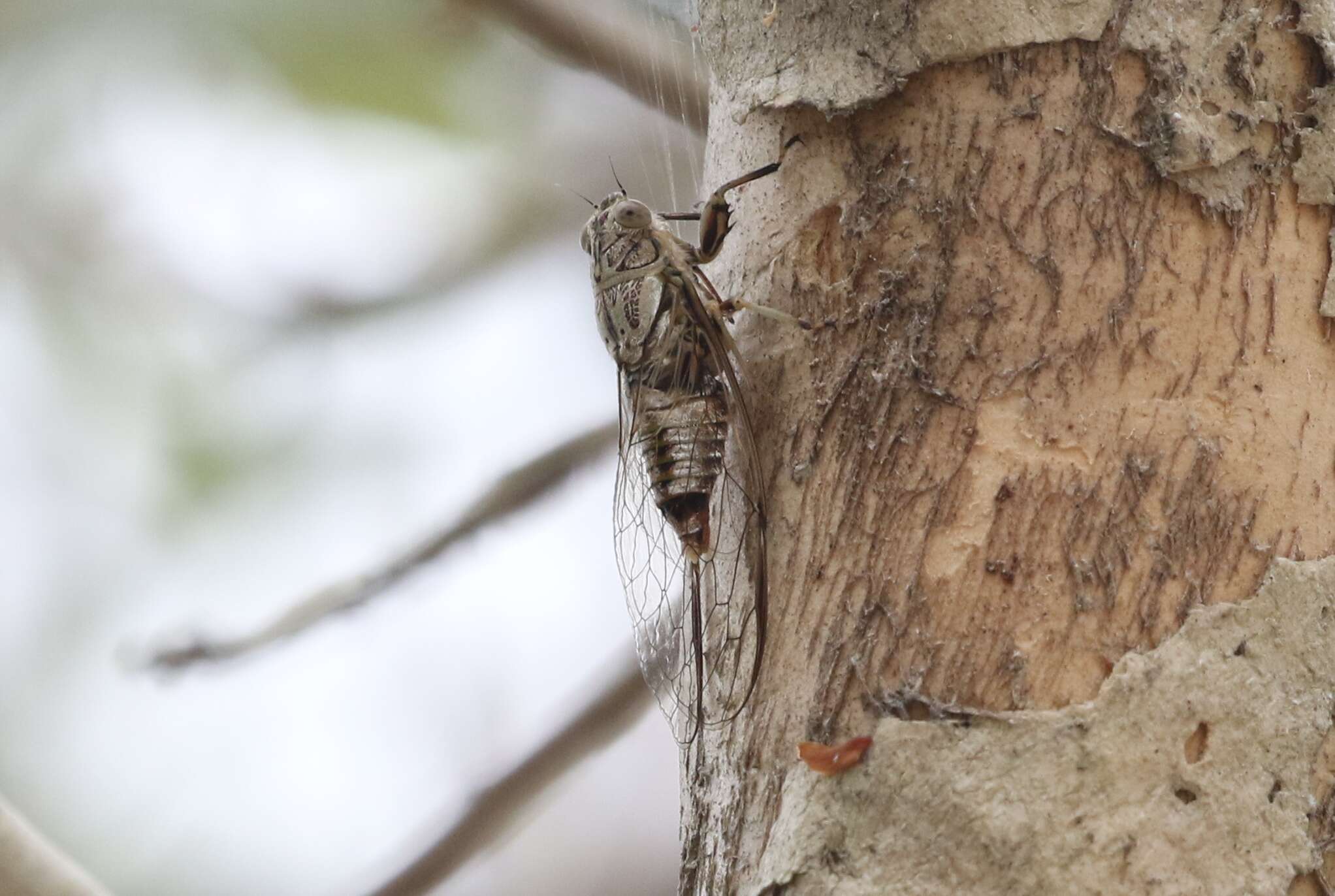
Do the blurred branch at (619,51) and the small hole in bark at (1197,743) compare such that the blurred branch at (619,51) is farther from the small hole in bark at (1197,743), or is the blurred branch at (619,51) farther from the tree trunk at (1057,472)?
the small hole in bark at (1197,743)

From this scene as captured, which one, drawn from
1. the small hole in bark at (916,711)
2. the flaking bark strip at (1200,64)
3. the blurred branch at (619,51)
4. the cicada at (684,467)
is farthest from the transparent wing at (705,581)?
the blurred branch at (619,51)

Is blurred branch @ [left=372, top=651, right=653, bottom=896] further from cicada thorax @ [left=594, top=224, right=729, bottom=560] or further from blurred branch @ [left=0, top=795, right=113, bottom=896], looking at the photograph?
cicada thorax @ [left=594, top=224, right=729, bottom=560]

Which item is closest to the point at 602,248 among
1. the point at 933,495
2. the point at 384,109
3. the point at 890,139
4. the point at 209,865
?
the point at 890,139

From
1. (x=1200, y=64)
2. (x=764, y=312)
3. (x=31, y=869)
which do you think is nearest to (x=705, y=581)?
(x=764, y=312)

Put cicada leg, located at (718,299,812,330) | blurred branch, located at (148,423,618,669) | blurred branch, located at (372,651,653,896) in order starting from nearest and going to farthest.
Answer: cicada leg, located at (718,299,812,330) < blurred branch, located at (372,651,653,896) < blurred branch, located at (148,423,618,669)

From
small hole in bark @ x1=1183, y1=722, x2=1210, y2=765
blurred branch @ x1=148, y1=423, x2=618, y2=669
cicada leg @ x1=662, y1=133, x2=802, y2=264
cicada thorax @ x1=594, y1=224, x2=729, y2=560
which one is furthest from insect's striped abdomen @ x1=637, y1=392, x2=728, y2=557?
blurred branch @ x1=148, y1=423, x2=618, y2=669

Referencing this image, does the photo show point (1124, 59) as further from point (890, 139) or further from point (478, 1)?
point (478, 1)

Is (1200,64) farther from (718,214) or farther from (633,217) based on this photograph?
(633,217)
